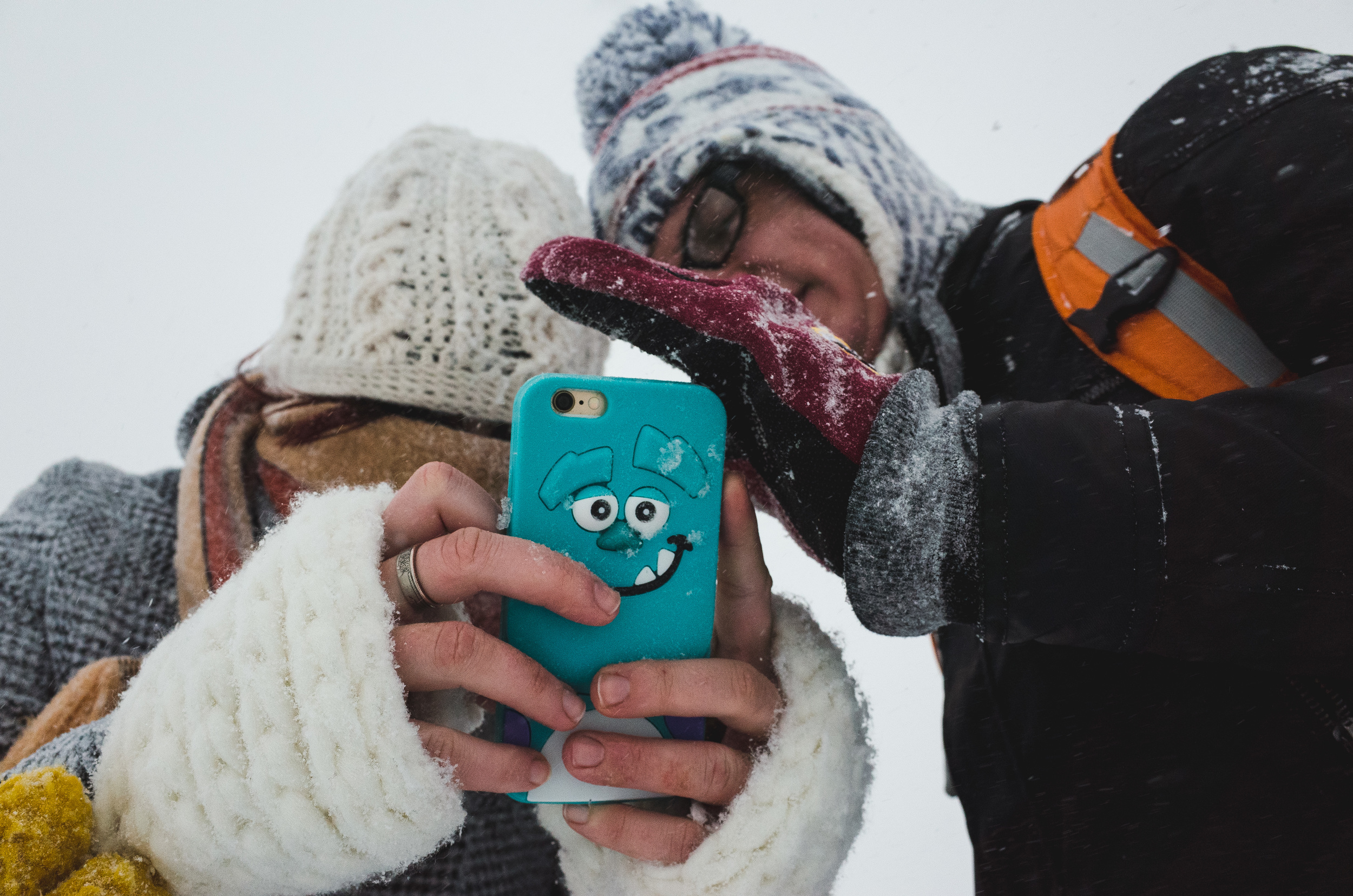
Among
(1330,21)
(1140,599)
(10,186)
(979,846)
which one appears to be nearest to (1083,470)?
(1140,599)

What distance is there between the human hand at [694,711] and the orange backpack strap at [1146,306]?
1.77 feet

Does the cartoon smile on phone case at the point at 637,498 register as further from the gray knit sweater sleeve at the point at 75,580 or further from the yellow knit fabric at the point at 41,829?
the gray knit sweater sleeve at the point at 75,580

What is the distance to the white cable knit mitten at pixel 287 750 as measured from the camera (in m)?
0.54

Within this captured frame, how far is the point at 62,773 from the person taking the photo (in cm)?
58

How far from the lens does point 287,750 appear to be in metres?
0.54

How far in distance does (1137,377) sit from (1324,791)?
1.58 feet

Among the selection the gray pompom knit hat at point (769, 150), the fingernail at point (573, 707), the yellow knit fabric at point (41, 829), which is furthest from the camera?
the gray pompom knit hat at point (769, 150)

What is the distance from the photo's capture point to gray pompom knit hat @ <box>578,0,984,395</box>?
119 cm

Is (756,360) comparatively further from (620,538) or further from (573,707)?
(573,707)

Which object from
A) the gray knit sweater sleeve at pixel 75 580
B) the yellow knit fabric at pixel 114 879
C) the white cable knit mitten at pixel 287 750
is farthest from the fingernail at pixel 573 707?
the gray knit sweater sleeve at pixel 75 580

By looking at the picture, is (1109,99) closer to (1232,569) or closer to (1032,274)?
(1032,274)

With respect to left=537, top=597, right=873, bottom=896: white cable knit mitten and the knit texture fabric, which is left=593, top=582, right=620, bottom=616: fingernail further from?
the knit texture fabric

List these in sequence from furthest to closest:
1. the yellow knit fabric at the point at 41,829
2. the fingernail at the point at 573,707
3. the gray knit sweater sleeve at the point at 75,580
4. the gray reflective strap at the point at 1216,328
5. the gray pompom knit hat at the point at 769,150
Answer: the gray pompom knit hat at the point at 769,150 → the gray knit sweater sleeve at the point at 75,580 → the gray reflective strap at the point at 1216,328 → the fingernail at the point at 573,707 → the yellow knit fabric at the point at 41,829

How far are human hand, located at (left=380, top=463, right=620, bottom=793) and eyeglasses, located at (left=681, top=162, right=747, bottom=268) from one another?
78cm
